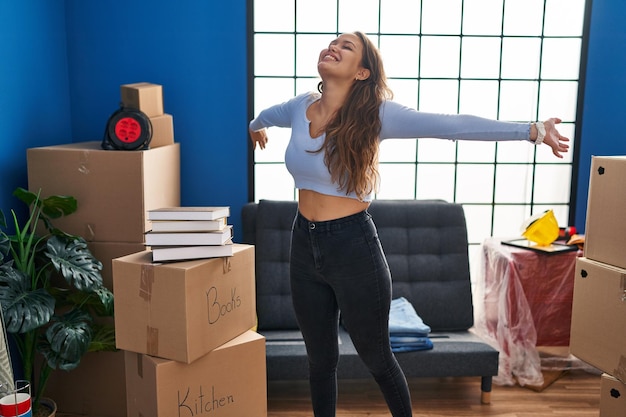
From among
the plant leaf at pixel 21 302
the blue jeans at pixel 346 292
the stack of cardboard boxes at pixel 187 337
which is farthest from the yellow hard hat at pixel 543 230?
the plant leaf at pixel 21 302

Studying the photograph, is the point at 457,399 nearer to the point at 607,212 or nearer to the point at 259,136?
the point at 607,212

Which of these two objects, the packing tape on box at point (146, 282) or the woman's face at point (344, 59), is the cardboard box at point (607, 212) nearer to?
the woman's face at point (344, 59)

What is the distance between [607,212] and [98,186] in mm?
1935

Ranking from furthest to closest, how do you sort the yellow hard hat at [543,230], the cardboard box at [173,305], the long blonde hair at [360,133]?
the yellow hard hat at [543,230] → the cardboard box at [173,305] → the long blonde hair at [360,133]

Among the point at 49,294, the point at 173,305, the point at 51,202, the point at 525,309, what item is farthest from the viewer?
the point at 525,309

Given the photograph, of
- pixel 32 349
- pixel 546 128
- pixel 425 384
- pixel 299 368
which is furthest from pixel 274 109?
pixel 425 384

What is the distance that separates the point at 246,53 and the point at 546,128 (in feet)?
6.09

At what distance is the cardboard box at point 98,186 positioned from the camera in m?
2.56

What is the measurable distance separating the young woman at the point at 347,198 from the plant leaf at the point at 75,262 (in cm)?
84

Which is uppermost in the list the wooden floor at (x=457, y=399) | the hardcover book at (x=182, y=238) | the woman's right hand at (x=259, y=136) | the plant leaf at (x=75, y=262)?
the woman's right hand at (x=259, y=136)

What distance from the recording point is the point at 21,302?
222 centimetres

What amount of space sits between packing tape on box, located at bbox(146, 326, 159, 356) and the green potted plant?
0.43 meters

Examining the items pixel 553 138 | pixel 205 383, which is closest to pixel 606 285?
pixel 553 138

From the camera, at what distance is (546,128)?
68.1 inches
